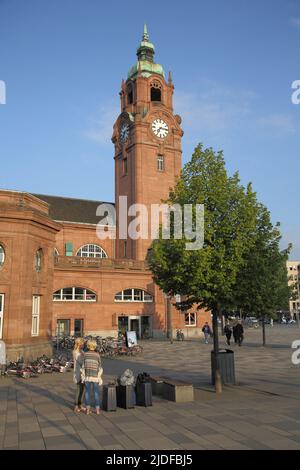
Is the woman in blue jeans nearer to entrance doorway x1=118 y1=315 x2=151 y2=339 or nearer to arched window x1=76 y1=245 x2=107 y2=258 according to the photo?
entrance doorway x1=118 y1=315 x2=151 y2=339

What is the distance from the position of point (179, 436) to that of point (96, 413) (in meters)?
3.01

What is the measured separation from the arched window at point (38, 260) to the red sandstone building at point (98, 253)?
54 millimetres

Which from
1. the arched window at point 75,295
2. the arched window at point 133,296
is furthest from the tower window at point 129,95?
the arched window at point 75,295

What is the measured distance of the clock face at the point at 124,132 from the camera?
54606mm

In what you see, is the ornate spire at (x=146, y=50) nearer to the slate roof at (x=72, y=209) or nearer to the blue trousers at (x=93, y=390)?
the slate roof at (x=72, y=209)

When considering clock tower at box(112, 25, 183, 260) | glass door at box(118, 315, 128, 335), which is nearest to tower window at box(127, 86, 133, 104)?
clock tower at box(112, 25, 183, 260)

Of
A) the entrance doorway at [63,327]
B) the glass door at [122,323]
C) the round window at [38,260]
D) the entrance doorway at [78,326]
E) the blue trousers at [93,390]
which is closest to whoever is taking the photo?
the blue trousers at [93,390]

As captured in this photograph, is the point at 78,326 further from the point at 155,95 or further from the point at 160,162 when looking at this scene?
the point at 155,95

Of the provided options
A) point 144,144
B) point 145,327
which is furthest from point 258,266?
point 144,144

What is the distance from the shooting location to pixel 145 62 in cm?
5681

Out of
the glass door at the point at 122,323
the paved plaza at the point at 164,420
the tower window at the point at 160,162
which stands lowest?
the paved plaza at the point at 164,420

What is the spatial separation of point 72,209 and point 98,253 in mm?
8487

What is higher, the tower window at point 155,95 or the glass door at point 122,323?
the tower window at point 155,95

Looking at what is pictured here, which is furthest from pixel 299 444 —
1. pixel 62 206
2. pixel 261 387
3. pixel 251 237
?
pixel 62 206
